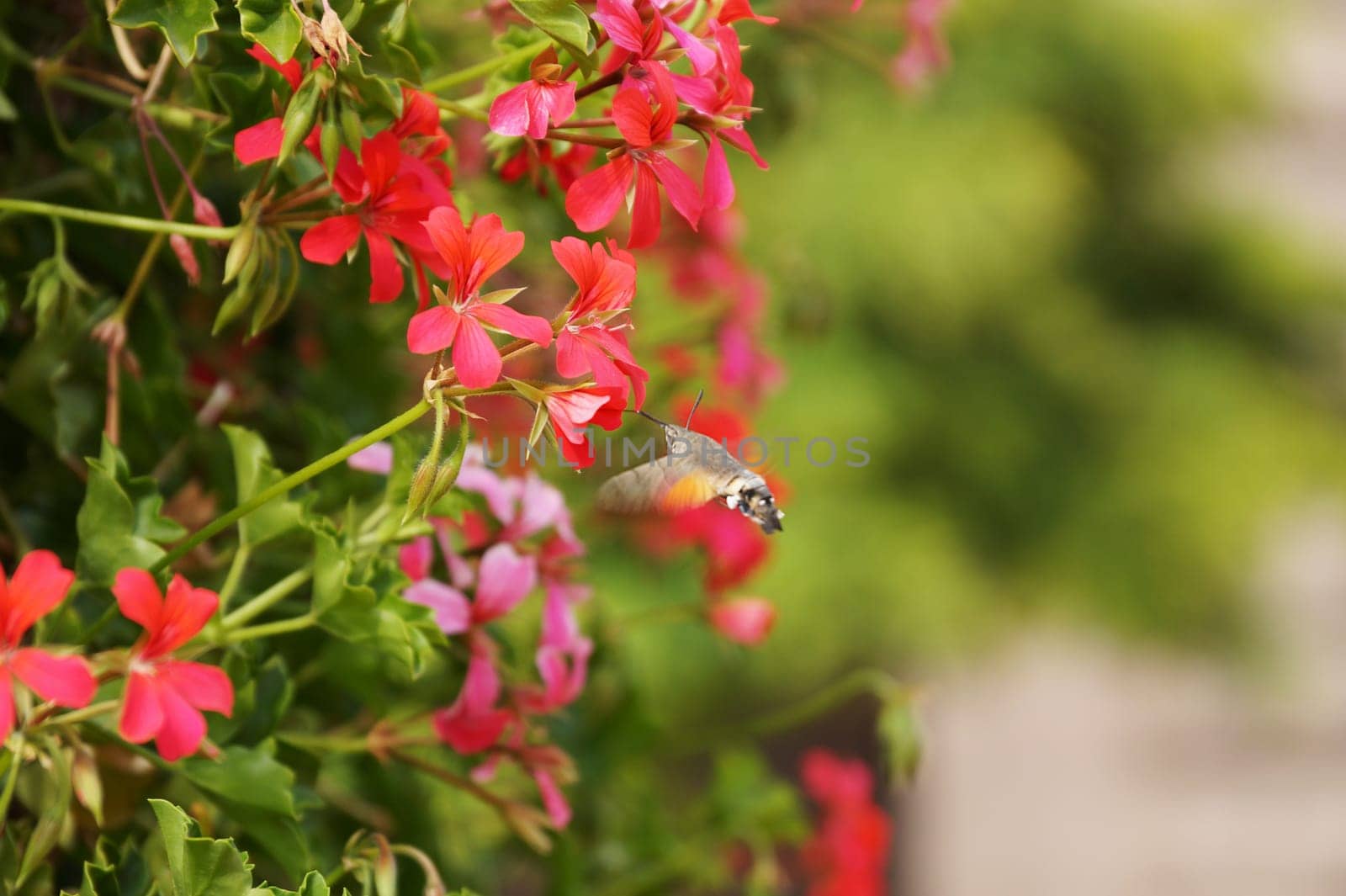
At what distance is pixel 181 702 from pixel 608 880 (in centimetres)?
40

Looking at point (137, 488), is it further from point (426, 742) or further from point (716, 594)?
point (716, 594)

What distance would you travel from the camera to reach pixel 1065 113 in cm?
359

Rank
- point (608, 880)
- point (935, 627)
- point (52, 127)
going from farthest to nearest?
point (935, 627) → point (608, 880) → point (52, 127)

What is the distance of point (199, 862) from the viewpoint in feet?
1.24

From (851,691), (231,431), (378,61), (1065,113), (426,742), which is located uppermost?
(378,61)

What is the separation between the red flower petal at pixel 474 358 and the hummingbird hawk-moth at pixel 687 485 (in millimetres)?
126

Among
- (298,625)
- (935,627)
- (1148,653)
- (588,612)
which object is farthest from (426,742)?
(1148,653)

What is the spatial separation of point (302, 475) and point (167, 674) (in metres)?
0.07

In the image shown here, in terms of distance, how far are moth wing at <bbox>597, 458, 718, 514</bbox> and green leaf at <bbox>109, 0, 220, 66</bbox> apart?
197mm

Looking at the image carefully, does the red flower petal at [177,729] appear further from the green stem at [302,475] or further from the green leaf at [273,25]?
the green leaf at [273,25]

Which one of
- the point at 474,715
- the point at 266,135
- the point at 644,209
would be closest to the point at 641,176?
the point at 644,209

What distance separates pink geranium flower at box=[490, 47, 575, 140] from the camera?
39 centimetres

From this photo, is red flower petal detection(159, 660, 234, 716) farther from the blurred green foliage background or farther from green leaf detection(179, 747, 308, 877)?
the blurred green foliage background

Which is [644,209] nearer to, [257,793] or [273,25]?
[273,25]
